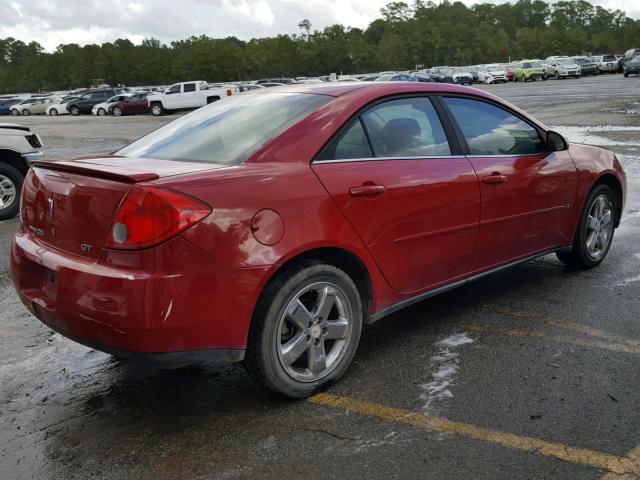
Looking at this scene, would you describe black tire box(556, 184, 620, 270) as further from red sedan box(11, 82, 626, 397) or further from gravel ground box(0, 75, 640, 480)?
red sedan box(11, 82, 626, 397)

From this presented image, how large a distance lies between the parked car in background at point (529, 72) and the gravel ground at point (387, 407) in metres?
58.6

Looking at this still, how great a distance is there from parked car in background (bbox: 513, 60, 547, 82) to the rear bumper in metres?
60.8

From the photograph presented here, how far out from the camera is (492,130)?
4598 mm

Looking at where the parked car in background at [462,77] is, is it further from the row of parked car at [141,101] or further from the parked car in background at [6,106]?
the parked car in background at [6,106]

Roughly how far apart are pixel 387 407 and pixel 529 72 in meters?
60.8

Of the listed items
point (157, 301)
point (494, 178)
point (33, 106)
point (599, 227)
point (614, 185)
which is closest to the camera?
point (157, 301)

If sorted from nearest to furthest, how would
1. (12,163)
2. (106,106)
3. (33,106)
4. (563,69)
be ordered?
1. (12,163)
2. (106,106)
3. (33,106)
4. (563,69)

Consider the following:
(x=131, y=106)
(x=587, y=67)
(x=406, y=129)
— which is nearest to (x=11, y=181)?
(x=406, y=129)

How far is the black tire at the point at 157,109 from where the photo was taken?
3978 cm

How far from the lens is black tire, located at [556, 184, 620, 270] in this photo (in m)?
5.35

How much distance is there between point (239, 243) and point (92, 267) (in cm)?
68

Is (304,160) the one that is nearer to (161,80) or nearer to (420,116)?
(420,116)

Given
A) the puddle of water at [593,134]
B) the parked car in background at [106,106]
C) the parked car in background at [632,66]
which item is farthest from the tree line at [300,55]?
the puddle of water at [593,134]

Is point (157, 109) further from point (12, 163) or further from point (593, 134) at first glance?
point (12, 163)
